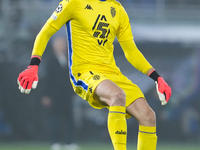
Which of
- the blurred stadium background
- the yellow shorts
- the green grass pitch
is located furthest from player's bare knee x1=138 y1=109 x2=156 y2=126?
the blurred stadium background

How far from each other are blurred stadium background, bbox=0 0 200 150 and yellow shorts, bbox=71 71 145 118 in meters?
3.85

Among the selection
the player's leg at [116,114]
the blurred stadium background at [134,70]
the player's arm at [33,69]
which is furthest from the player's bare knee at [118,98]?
the blurred stadium background at [134,70]

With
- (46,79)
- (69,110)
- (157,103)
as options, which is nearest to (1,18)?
(46,79)

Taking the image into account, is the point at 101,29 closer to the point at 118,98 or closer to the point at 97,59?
the point at 97,59

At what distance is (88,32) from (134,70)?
420cm

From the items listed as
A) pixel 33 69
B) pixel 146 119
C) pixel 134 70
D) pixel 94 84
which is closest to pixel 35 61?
pixel 33 69

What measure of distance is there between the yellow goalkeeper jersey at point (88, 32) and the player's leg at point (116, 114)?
0.43 m

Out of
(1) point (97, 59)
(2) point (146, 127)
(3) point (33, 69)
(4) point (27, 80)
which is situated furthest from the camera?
(1) point (97, 59)

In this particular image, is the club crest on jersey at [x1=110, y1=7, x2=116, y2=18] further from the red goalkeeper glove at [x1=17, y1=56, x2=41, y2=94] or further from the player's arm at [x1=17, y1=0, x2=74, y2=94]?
the red goalkeeper glove at [x1=17, y1=56, x2=41, y2=94]

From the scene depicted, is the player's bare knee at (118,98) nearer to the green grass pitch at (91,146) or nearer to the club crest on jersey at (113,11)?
the club crest on jersey at (113,11)

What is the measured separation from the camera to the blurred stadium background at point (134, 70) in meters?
8.00

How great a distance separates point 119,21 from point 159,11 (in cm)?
418

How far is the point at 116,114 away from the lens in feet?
12.2

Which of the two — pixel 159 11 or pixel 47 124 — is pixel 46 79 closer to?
pixel 47 124
